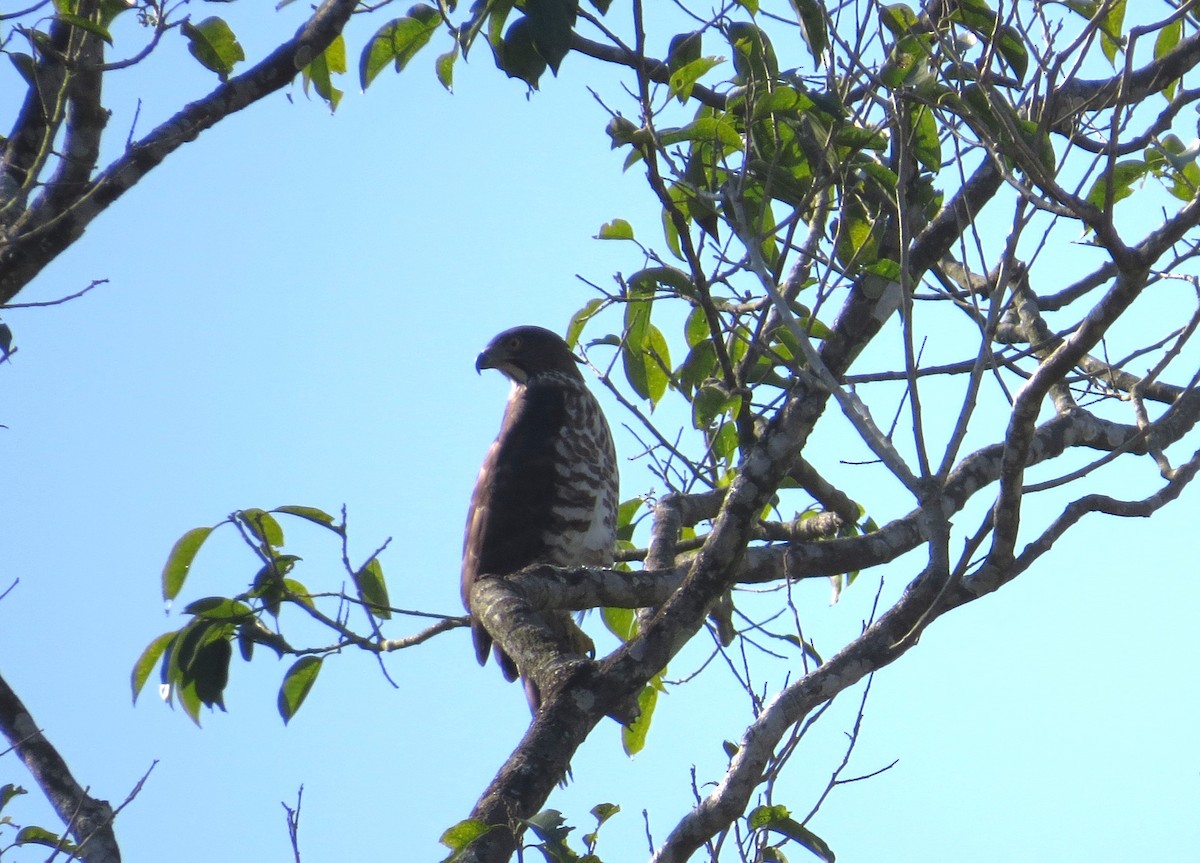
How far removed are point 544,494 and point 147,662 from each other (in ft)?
6.48

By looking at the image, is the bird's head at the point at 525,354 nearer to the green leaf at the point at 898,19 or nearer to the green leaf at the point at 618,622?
the green leaf at the point at 618,622

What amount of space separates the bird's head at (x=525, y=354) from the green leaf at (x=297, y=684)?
262 cm

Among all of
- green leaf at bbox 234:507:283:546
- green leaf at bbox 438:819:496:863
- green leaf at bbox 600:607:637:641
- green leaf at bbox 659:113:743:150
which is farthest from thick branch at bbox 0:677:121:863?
green leaf at bbox 659:113:743:150

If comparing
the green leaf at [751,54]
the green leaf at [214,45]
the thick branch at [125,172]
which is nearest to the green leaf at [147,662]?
the thick branch at [125,172]

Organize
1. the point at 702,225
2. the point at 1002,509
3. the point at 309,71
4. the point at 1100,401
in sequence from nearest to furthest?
the point at 1002,509 < the point at 702,225 < the point at 309,71 < the point at 1100,401

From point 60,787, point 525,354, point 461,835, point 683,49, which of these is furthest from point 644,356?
point 525,354

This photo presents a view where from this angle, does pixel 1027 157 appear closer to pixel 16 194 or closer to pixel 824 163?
pixel 824 163

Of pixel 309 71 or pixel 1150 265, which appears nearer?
pixel 1150 265

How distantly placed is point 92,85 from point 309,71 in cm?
56

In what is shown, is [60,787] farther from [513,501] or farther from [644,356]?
[513,501]

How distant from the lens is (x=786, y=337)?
120 inches

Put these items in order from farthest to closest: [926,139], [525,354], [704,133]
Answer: [525,354] < [926,139] < [704,133]

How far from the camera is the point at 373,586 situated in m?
3.48

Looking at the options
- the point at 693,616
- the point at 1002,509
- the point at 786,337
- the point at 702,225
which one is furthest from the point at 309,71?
the point at 1002,509
